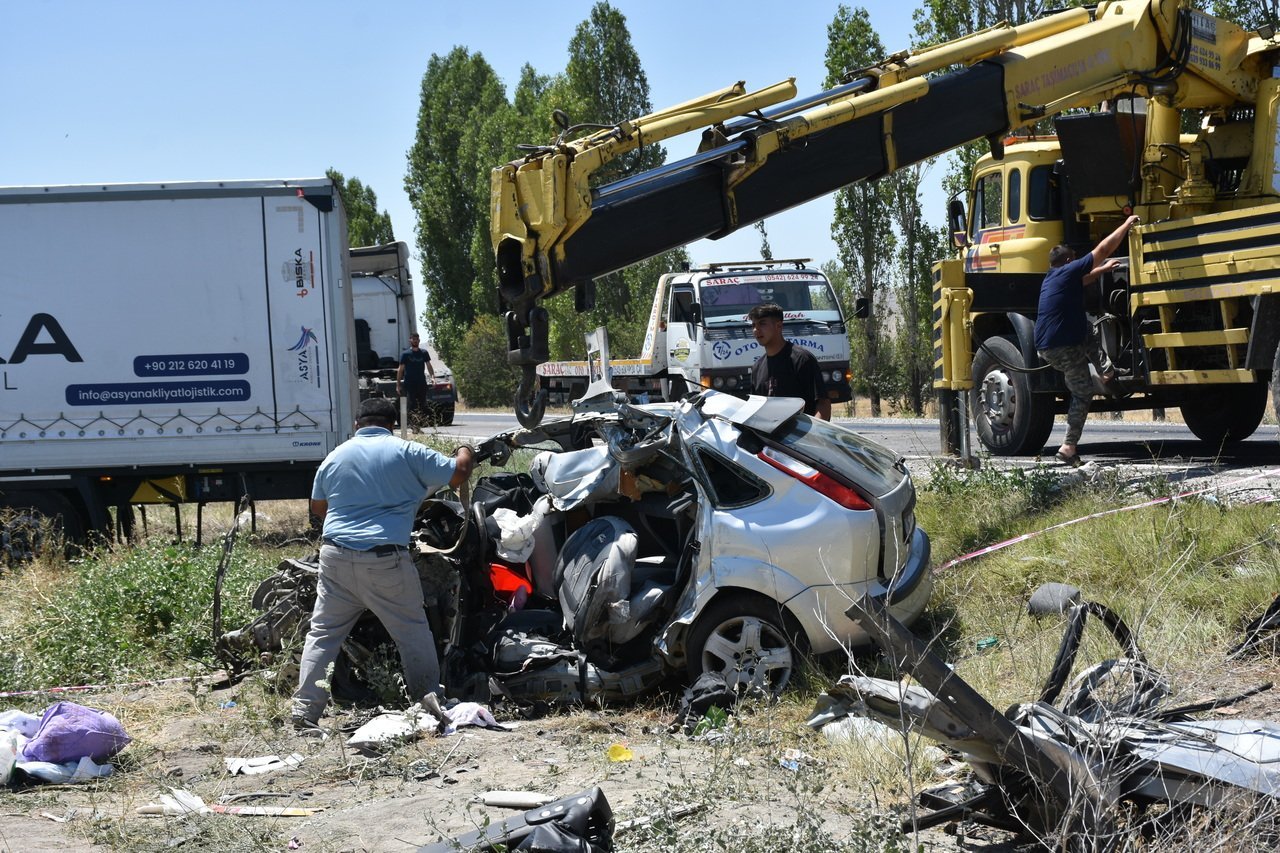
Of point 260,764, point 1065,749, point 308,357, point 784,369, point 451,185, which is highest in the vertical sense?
point 451,185

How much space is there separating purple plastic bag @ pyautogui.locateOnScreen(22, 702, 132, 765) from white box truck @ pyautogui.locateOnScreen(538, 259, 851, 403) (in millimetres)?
12288

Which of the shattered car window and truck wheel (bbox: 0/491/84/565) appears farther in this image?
truck wheel (bbox: 0/491/84/565)

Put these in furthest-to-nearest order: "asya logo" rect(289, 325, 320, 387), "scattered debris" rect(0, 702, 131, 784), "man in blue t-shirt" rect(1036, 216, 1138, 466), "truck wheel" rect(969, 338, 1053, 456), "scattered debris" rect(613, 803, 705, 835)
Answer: "truck wheel" rect(969, 338, 1053, 456), "asya logo" rect(289, 325, 320, 387), "man in blue t-shirt" rect(1036, 216, 1138, 466), "scattered debris" rect(0, 702, 131, 784), "scattered debris" rect(613, 803, 705, 835)

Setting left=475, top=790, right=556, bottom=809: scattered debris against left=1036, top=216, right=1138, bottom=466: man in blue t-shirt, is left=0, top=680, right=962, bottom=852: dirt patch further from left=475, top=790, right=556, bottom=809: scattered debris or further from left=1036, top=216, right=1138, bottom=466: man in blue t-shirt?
left=1036, top=216, right=1138, bottom=466: man in blue t-shirt

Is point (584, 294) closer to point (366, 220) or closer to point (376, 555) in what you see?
point (376, 555)

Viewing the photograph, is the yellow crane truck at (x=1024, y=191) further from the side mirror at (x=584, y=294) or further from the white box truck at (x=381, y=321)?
the white box truck at (x=381, y=321)

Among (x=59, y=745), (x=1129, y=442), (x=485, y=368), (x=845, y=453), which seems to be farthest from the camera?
(x=485, y=368)

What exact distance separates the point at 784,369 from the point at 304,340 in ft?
17.5

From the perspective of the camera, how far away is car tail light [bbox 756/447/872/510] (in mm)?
6289

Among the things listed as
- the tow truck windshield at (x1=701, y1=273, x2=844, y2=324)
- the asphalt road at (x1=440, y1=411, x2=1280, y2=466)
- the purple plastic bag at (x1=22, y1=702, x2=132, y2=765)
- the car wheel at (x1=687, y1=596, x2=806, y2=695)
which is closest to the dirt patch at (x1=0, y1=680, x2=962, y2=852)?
the purple plastic bag at (x1=22, y1=702, x2=132, y2=765)

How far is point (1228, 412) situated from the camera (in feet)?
42.0

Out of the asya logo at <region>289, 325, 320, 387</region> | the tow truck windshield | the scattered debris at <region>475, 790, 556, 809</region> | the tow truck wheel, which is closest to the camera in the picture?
the scattered debris at <region>475, 790, 556, 809</region>

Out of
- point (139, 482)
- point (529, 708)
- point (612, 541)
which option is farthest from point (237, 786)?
point (139, 482)

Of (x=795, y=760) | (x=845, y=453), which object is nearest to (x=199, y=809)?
(x=795, y=760)
